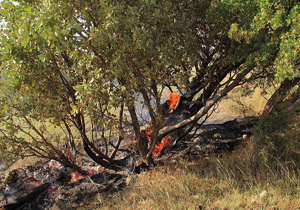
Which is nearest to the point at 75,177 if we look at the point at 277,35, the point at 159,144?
the point at 159,144

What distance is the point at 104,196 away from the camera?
5078 millimetres

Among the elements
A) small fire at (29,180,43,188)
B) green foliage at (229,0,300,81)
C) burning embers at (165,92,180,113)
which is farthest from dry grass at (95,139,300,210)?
burning embers at (165,92,180,113)

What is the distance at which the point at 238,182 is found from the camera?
407 centimetres

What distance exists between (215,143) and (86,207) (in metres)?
4.13

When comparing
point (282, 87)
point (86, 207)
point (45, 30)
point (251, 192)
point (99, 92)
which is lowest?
point (251, 192)

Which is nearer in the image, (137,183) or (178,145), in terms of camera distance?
(137,183)

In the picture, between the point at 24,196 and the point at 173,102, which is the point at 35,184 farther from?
the point at 173,102

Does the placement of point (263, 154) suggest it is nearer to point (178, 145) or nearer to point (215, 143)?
point (215, 143)

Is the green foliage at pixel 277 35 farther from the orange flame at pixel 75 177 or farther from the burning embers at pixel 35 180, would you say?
the orange flame at pixel 75 177

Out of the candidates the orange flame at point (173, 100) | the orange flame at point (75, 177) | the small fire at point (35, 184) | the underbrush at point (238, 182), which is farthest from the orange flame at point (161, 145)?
the small fire at point (35, 184)

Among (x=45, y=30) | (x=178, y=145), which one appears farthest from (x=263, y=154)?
(x=45, y=30)

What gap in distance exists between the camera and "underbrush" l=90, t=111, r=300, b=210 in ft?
11.4

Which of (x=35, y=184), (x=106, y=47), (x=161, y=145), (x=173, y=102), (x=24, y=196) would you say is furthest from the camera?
(x=173, y=102)

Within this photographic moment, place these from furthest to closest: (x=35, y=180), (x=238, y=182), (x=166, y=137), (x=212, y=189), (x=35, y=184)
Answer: (x=166, y=137) → (x=35, y=180) → (x=35, y=184) → (x=238, y=182) → (x=212, y=189)
